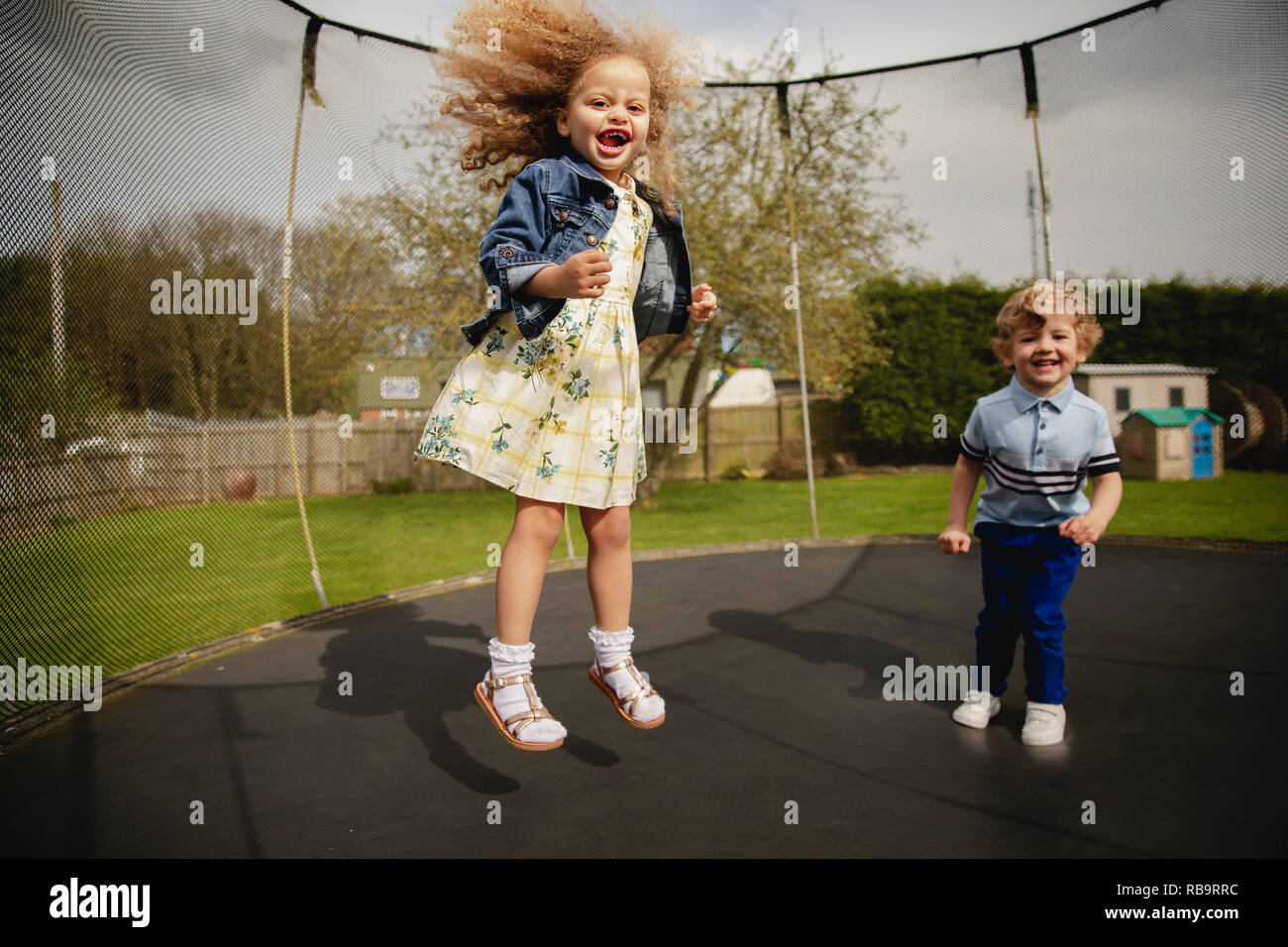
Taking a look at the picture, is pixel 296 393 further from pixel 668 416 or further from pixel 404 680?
pixel 668 416

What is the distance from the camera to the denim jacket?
1194 millimetres

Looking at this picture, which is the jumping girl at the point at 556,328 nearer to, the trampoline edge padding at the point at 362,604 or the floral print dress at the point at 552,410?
the floral print dress at the point at 552,410

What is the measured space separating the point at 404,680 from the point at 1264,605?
7.91 feet

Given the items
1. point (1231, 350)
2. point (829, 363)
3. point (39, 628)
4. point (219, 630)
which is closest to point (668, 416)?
point (829, 363)

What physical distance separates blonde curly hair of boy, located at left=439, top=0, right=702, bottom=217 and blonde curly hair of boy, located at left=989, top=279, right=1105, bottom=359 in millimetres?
713

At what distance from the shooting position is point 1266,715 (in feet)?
5.06

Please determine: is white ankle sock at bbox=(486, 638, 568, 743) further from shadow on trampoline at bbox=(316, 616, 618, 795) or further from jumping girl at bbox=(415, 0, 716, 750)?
shadow on trampoline at bbox=(316, 616, 618, 795)

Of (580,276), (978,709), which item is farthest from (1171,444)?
(580,276)

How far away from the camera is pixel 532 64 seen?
4.50 feet

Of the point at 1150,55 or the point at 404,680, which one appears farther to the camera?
the point at 1150,55

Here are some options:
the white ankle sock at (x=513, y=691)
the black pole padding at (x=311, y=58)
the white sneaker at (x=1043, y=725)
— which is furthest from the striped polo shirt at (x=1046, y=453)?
the black pole padding at (x=311, y=58)

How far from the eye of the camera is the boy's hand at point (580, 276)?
1.09 metres

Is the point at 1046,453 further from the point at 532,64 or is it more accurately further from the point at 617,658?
the point at 532,64

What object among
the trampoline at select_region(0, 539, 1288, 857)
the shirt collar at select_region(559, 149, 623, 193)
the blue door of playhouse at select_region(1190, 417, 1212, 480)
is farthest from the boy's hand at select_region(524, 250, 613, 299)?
the blue door of playhouse at select_region(1190, 417, 1212, 480)
